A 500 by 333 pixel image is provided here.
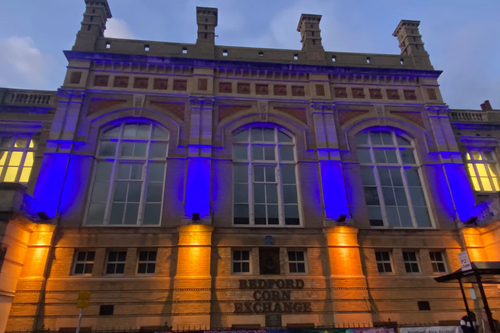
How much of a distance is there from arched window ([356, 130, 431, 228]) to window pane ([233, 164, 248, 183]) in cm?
625

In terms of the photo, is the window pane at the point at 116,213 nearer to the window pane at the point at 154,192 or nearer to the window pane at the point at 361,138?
the window pane at the point at 154,192

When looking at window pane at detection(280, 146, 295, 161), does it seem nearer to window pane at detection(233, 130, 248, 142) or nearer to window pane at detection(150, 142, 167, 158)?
window pane at detection(233, 130, 248, 142)

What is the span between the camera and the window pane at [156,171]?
17.8 m

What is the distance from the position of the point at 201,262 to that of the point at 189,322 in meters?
2.43

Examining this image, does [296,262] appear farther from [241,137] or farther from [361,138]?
[361,138]

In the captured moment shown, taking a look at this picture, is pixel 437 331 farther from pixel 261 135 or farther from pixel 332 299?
pixel 261 135

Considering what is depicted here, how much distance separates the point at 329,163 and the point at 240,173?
15.4ft

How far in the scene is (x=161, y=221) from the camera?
16.5m

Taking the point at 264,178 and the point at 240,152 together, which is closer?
the point at 264,178

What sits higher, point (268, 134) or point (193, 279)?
point (268, 134)

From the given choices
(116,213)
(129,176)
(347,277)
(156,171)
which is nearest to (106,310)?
(116,213)

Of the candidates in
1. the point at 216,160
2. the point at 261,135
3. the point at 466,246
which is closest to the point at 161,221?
the point at 216,160

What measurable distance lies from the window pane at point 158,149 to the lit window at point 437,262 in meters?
14.3

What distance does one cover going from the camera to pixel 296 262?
16.4 meters
